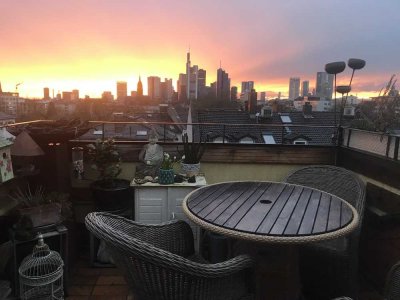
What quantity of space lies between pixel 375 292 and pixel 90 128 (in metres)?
3.22

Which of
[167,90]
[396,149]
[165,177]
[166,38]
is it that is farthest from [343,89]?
[167,90]

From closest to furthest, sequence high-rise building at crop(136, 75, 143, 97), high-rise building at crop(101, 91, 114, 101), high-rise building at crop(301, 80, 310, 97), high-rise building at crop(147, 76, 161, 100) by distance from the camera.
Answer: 1. high-rise building at crop(101, 91, 114, 101)
2. high-rise building at crop(136, 75, 143, 97)
3. high-rise building at crop(147, 76, 161, 100)
4. high-rise building at crop(301, 80, 310, 97)

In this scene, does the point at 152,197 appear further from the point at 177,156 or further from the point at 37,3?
the point at 37,3

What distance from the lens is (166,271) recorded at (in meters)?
1.27

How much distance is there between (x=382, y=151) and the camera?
2549 mm

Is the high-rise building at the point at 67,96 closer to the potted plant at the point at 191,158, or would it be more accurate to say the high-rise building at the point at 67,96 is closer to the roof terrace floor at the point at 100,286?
the potted plant at the point at 191,158

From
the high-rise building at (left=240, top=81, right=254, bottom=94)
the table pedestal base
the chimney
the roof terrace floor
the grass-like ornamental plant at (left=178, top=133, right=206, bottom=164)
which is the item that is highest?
the high-rise building at (left=240, top=81, right=254, bottom=94)

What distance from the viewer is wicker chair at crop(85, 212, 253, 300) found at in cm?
124

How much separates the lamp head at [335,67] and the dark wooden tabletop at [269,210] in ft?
5.52

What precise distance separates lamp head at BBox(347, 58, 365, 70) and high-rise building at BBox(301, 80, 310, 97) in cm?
286

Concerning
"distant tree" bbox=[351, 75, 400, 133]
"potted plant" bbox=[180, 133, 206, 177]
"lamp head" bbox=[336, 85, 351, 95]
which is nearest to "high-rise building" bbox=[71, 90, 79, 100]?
"potted plant" bbox=[180, 133, 206, 177]

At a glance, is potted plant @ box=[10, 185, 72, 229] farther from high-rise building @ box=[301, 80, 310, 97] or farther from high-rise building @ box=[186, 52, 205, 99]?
high-rise building @ box=[301, 80, 310, 97]

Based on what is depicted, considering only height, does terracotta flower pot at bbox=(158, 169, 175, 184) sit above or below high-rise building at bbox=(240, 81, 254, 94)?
below

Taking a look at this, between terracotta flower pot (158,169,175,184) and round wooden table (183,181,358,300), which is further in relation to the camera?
terracotta flower pot (158,169,175,184)
